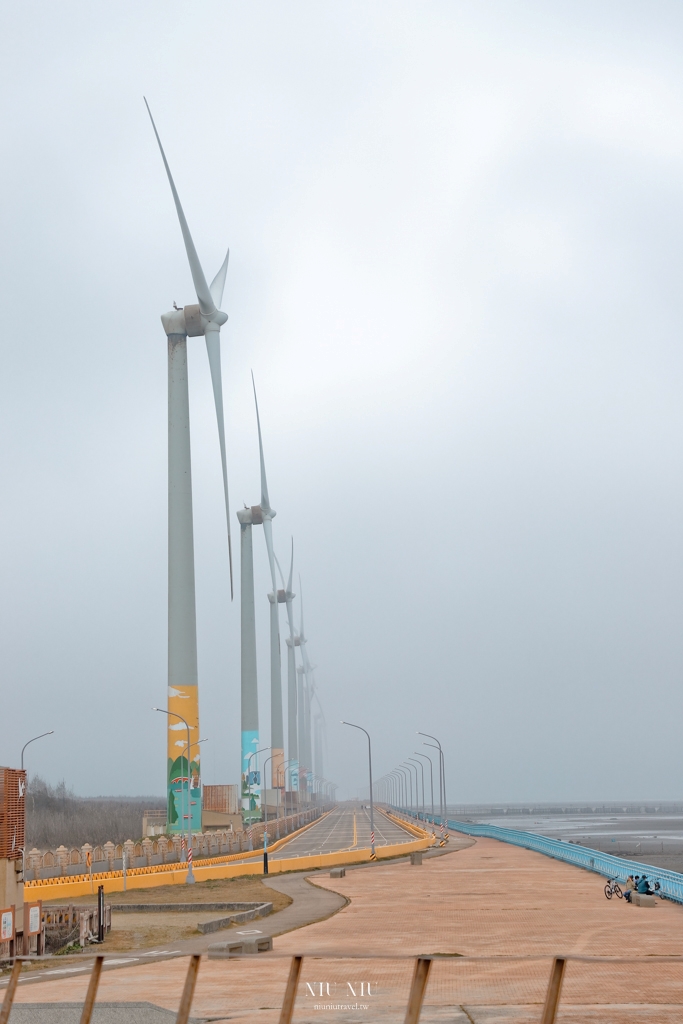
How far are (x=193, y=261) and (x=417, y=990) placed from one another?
8325cm

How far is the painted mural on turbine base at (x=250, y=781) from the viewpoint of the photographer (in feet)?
435

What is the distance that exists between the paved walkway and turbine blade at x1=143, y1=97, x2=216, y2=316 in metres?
55.5

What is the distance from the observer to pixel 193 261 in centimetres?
8875

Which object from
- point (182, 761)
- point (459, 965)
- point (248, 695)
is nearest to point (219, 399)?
point (182, 761)

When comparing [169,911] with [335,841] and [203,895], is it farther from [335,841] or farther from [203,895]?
[335,841]

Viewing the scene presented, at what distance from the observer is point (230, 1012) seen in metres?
18.7

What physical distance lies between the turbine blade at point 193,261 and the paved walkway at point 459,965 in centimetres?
5547

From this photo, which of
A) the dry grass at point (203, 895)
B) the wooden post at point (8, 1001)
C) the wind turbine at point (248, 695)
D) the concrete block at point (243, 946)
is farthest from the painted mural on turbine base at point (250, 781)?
the wooden post at point (8, 1001)

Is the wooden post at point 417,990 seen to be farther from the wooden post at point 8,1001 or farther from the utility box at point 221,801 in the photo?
the utility box at point 221,801

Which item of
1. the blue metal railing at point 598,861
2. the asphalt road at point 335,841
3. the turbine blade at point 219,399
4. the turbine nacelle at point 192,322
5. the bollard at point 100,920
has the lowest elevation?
the asphalt road at point 335,841

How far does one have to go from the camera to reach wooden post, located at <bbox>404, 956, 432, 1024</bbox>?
402 inches

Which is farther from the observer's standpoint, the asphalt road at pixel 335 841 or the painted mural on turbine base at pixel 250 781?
the painted mural on turbine base at pixel 250 781

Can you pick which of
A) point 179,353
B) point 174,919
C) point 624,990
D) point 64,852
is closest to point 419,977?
point 624,990

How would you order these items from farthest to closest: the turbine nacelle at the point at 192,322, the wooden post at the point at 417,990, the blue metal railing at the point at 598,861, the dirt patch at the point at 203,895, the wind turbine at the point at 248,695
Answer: the wind turbine at the point at 248,695
the turbine nacelle at the point at 192,322
the dirt patch at the point at 203,895
the blue metal railing at the point at 598,861
the wooden post at the point at 417,990
